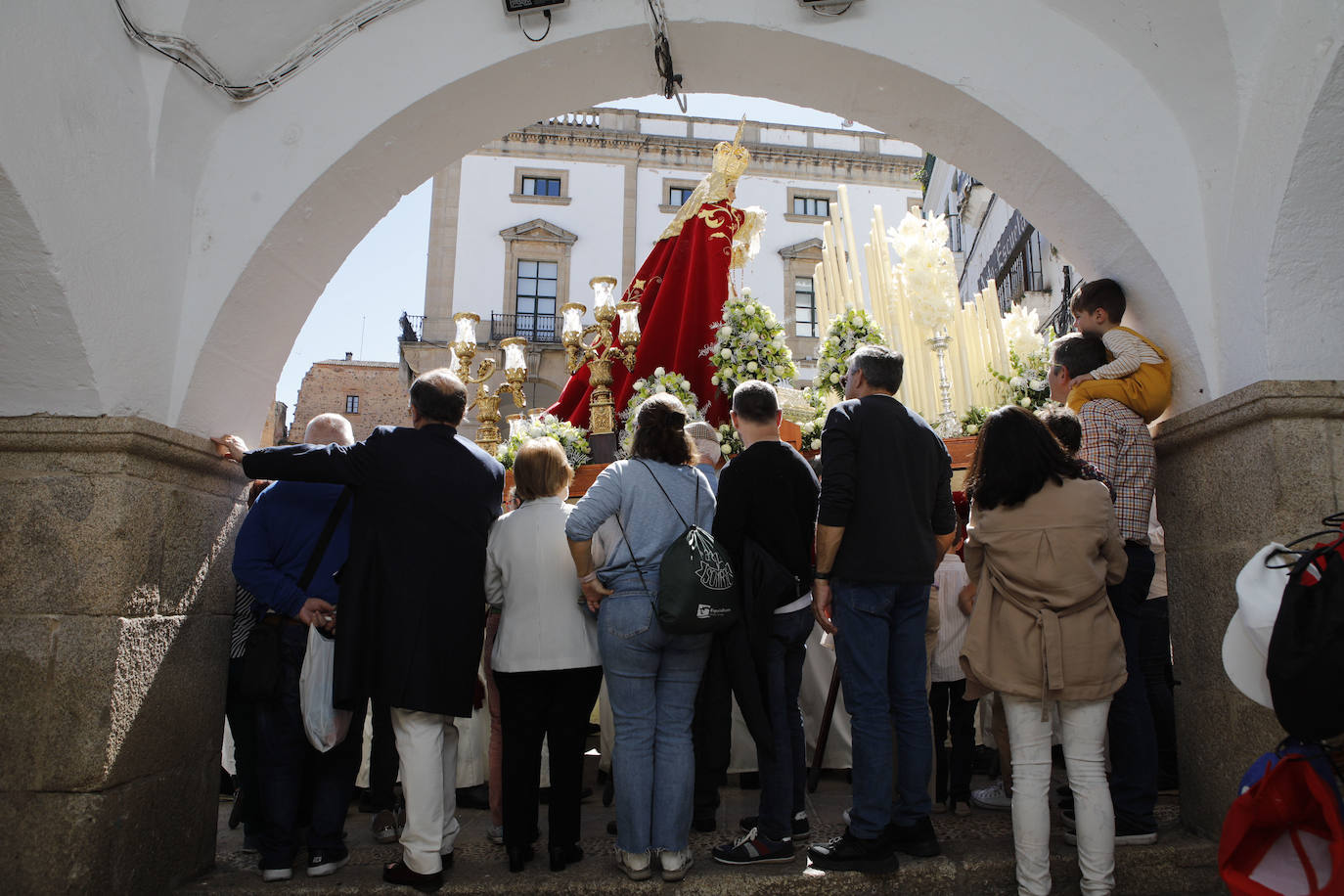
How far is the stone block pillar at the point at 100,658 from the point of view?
8.23 ft

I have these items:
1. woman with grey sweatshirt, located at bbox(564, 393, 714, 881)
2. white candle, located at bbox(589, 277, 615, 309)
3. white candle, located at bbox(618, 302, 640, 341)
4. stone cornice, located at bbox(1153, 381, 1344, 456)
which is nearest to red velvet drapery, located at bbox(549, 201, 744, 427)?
white candle, located at bbox(589, 277, 615, 309)

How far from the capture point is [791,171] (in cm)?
2430

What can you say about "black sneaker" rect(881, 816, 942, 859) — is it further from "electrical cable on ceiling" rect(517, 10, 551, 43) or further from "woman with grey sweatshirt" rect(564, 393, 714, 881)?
"electrical cable on ceiling" rect(517, 10, 551, 43)

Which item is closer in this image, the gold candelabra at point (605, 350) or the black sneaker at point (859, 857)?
the black sneaker at point (859, 857)

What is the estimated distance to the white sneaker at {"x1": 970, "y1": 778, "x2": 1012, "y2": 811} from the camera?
3.36 metres

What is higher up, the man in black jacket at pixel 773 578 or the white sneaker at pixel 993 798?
the man in black jacket at pixel 773 578

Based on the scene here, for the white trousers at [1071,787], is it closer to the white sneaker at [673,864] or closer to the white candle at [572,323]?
the white sneaker at [673,864]

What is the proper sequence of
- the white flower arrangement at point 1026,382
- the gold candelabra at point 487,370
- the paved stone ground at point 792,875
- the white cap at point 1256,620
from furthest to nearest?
the gold candelabra at point 487,370 → the white flower arrangement at point 1026,382 → the paved stone ground at point 792,875 → the white cap at point 1256,620

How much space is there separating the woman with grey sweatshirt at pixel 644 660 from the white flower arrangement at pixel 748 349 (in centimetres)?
231

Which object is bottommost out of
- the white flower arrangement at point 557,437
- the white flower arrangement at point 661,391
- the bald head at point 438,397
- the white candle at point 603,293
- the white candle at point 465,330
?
the bald head at point 438,397

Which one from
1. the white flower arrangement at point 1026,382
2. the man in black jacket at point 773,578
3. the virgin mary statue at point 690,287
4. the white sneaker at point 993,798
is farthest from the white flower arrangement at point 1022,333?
the man in black jacket at point 773,578

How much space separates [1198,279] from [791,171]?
22446 mm

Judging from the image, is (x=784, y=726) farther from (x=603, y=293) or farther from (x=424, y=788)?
(x=603, y=293)

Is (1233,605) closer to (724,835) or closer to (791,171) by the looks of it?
(724,835)
